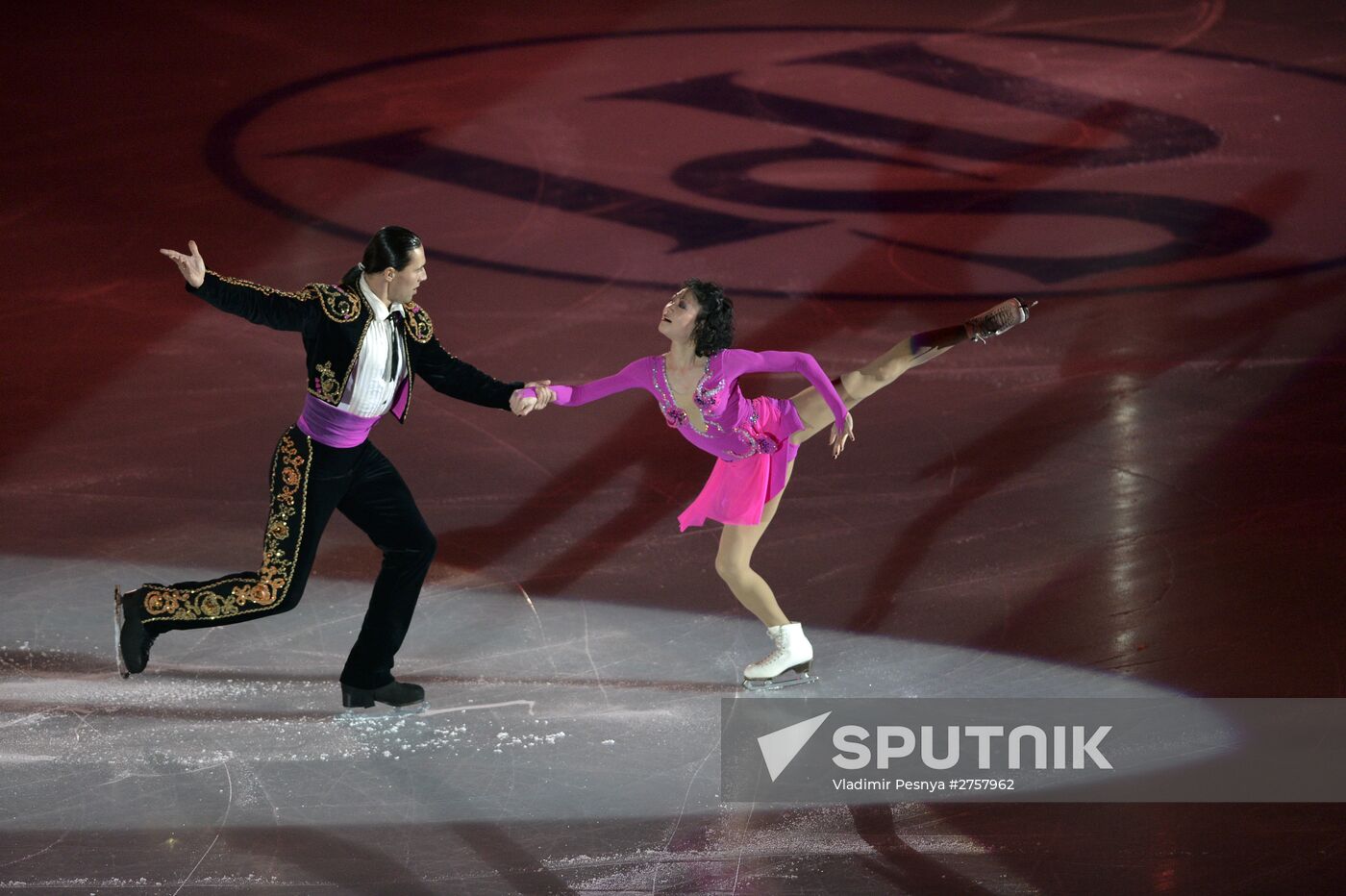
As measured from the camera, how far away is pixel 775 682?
577 cm

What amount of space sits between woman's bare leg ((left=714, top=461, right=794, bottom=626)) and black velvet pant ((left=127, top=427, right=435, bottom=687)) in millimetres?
995

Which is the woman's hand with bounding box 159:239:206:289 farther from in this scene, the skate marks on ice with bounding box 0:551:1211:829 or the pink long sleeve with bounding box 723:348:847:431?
the pink long sleeve with bounding box 723:348:847:431

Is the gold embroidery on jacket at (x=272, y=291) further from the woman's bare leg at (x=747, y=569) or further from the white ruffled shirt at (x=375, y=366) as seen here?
the woman's bare leg at (x=747, y=569)

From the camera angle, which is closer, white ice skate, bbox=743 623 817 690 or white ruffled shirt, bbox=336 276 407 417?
white ruffled shirt, bbox=336 276 407 417

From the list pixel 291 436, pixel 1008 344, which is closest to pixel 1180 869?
pixel 291 436

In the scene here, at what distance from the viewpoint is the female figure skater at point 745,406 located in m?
5.43

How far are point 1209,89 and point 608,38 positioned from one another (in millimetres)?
4538

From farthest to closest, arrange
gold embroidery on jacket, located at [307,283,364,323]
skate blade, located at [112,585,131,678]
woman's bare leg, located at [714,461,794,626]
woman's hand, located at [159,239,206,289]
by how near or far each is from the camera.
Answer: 1. woman's bare leg, located at [714,461,794,626]
2. skate blade, located at [112,585,131,678]
3. gold embroidery on jacket, located at [307,283,364,323]
4. woman's hand, located at [159,239,206,289]

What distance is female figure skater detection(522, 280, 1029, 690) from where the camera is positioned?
5.43 meters

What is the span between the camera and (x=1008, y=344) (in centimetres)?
868

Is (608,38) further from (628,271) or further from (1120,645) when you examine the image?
(1120,645)

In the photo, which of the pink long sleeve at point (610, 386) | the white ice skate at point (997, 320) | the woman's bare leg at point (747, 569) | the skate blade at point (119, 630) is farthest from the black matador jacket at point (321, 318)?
the white ice skate at point (997, 320)

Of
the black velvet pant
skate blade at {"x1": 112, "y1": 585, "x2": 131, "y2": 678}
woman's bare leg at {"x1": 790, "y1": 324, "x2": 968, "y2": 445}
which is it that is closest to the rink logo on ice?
woman's bare leg at {"x1": 790, "y1": 324, "x2": 968, "y2": 445}

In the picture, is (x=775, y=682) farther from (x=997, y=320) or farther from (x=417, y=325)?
(x=417, y=325)
